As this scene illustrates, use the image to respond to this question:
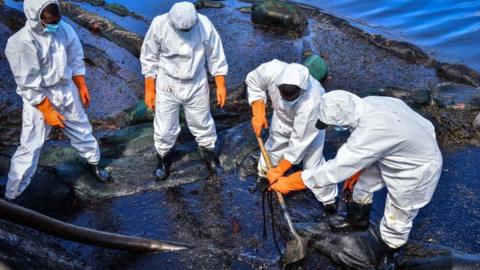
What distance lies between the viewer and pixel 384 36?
27.3ft

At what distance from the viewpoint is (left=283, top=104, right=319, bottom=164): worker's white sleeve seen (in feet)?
12.0

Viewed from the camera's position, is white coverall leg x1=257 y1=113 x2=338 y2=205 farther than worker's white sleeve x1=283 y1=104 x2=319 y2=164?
Yes

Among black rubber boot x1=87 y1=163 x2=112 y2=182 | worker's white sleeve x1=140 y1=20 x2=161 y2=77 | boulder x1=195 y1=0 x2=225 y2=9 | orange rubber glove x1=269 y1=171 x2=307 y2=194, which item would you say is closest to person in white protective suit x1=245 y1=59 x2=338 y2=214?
orange rubber glove x1=269 y1=171 x2=307 y2=194

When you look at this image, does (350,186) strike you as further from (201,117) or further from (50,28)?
(50,28)

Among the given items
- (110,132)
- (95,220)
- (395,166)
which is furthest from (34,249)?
(395,166)

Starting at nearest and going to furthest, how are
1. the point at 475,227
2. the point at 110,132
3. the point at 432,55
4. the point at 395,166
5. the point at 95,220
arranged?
the point at 395,166, the point at 475,227, the point at 95,220, the point at 110,132, the point at 432,55

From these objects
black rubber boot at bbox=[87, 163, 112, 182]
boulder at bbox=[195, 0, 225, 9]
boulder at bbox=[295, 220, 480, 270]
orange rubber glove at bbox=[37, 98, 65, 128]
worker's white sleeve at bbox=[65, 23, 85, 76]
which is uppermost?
worker's white sleeve at bbox=[65, 23, 85, 76]

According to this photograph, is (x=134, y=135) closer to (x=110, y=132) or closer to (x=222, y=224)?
(x=110, y=132)

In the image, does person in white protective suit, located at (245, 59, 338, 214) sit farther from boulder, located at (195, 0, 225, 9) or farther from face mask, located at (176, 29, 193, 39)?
boulder, located at (195, 0, 225, 9)

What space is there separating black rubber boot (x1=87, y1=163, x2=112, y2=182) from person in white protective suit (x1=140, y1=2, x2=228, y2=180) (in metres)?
0.49

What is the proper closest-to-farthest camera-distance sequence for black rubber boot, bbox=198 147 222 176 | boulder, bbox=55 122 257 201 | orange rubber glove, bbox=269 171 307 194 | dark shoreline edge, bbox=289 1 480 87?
1. orange rubber glove, bbox=269 171 307 194
2. boulder, bbox=55 122 257 201
3. black rubber boot, bbox=198 147 222 176
4. dark shoreline edge, bbox=289 1 480 87

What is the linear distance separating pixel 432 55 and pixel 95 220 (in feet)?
20.8

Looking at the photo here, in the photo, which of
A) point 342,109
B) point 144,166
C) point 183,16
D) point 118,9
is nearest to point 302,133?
point 342,109

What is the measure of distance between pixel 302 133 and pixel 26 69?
2.30m
